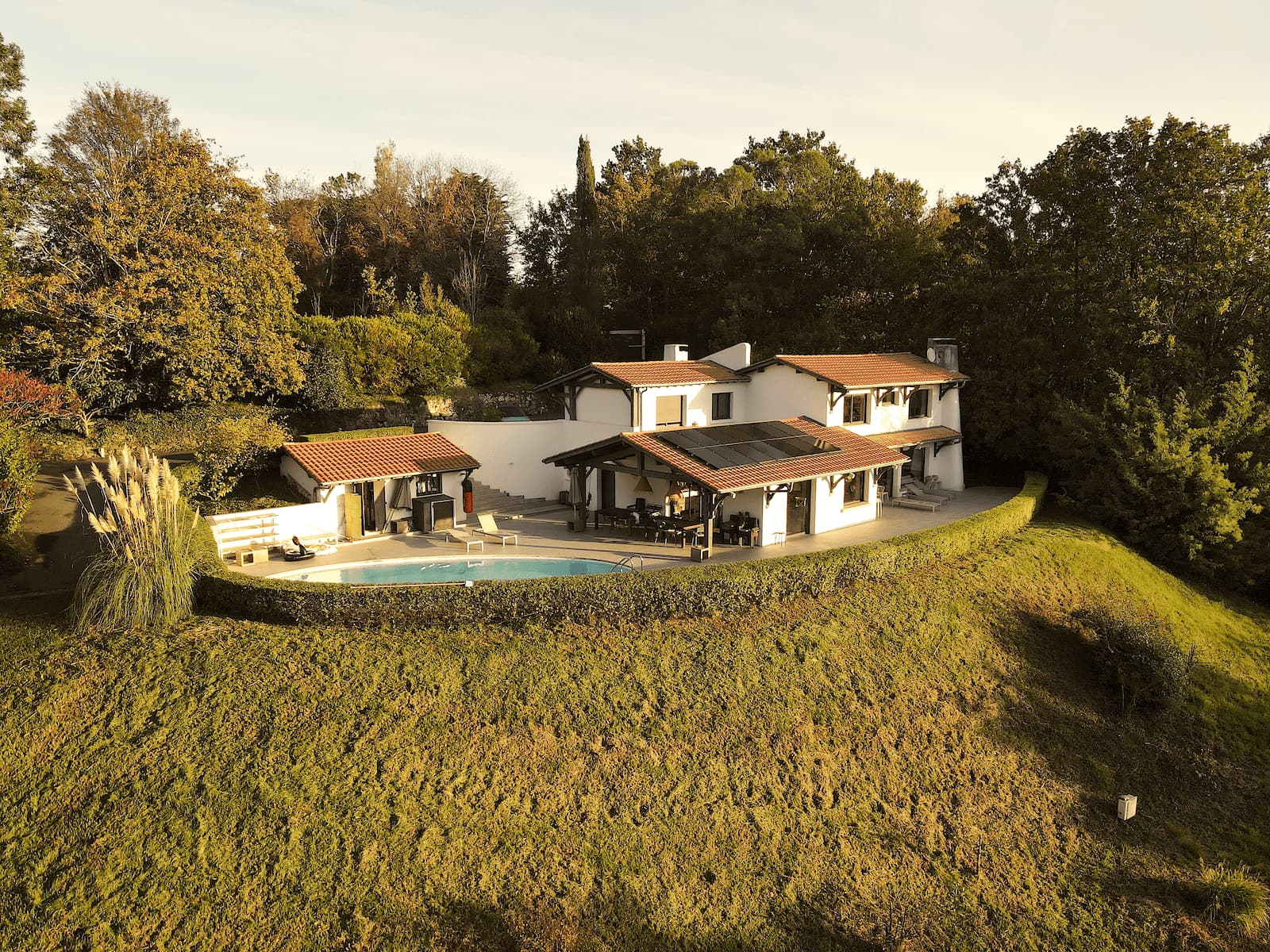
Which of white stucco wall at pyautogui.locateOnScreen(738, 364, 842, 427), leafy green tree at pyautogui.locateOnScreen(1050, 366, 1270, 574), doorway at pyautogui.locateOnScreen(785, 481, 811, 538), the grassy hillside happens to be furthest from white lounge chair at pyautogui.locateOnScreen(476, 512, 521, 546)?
leafy green tree at pyautogui.locateOnScreen(1050, 366, 1270, 574)

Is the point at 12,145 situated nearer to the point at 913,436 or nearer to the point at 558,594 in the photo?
the point at 558,594

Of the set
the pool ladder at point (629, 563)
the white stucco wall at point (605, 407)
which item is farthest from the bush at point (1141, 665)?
the white stucco wall at point (605, 407)

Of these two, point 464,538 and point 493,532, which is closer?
point 464,538

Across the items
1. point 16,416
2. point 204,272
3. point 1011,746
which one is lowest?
point 1011,746

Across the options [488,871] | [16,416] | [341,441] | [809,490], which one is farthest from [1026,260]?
[16,416]

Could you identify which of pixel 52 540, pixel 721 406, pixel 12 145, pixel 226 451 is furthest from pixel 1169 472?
pixel 12 145

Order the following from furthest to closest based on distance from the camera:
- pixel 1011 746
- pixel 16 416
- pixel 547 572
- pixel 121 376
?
1. pixel 121 376
2. pixel 16 416
3. pixel 547 572
4. pixel 1011 746

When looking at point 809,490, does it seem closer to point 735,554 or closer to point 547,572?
point 735,554
